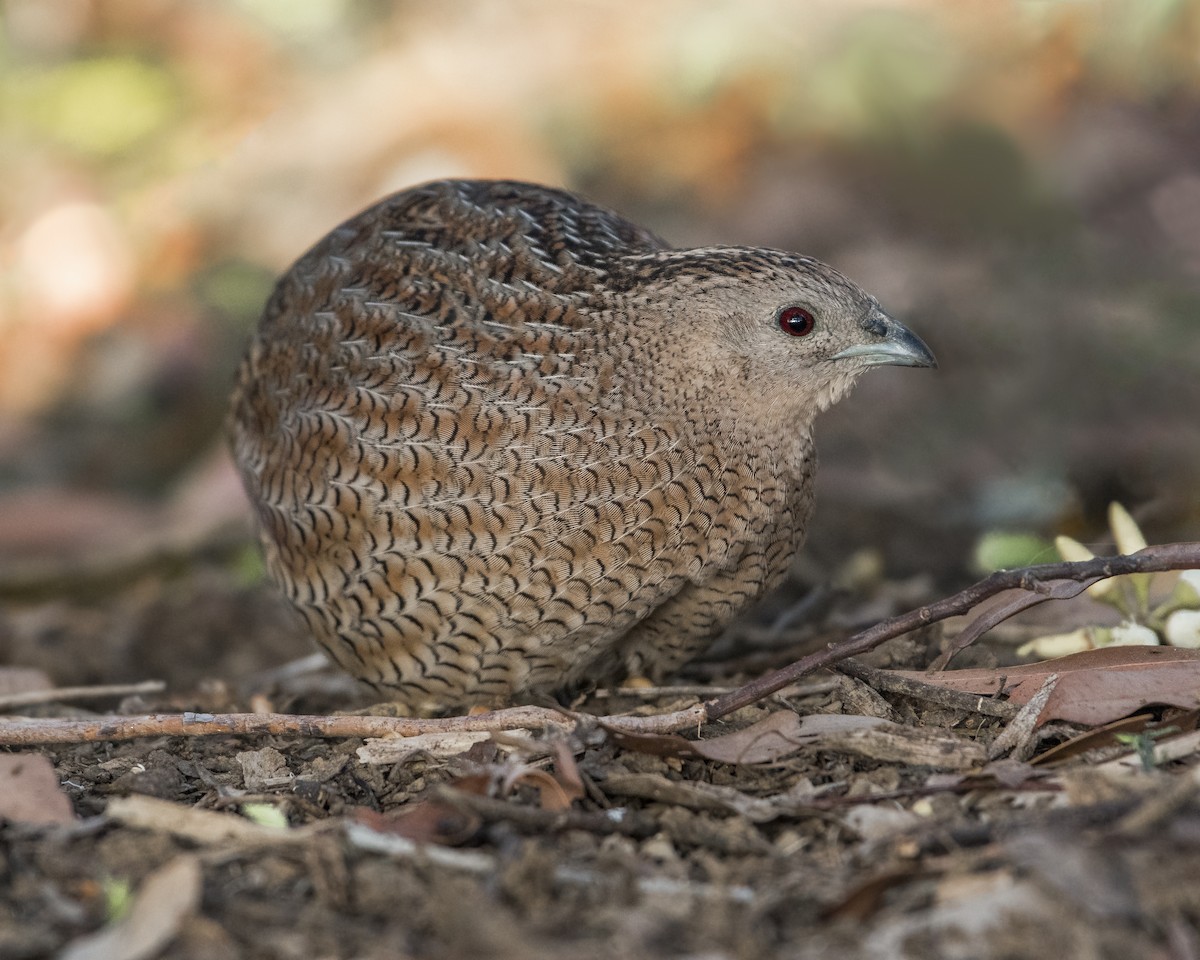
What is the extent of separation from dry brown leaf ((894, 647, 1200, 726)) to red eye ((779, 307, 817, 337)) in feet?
3.03

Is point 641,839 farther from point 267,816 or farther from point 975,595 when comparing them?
point 975,595

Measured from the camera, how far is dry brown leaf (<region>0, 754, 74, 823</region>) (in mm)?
3125

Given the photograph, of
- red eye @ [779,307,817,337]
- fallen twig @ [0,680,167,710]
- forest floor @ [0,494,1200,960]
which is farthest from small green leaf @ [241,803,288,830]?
red eye @ [779,307,817,337]

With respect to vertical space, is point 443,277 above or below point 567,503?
above

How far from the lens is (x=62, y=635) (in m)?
5.68

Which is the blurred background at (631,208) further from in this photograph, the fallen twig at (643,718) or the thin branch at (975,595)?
the thin branch at (975,595)

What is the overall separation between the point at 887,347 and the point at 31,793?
7.65ft

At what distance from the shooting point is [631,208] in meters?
8.29

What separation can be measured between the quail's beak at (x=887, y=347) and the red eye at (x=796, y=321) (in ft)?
0.34

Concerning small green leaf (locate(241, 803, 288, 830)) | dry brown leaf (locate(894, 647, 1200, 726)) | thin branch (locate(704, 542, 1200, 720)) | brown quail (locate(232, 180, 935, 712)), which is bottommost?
dry brown leaf (locate(894, 647, 1200, 726))

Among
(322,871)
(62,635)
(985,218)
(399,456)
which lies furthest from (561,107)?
(322,871)

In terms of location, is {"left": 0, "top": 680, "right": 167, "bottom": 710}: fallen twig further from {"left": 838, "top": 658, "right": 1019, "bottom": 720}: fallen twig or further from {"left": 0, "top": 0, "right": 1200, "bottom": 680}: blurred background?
{"left": 838, "top": 658, "right": 1019, "bottom": 720}: fallen twig

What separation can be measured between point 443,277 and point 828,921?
221 centimetres

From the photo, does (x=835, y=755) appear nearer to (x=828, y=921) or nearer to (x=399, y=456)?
(x=828, y=921)
